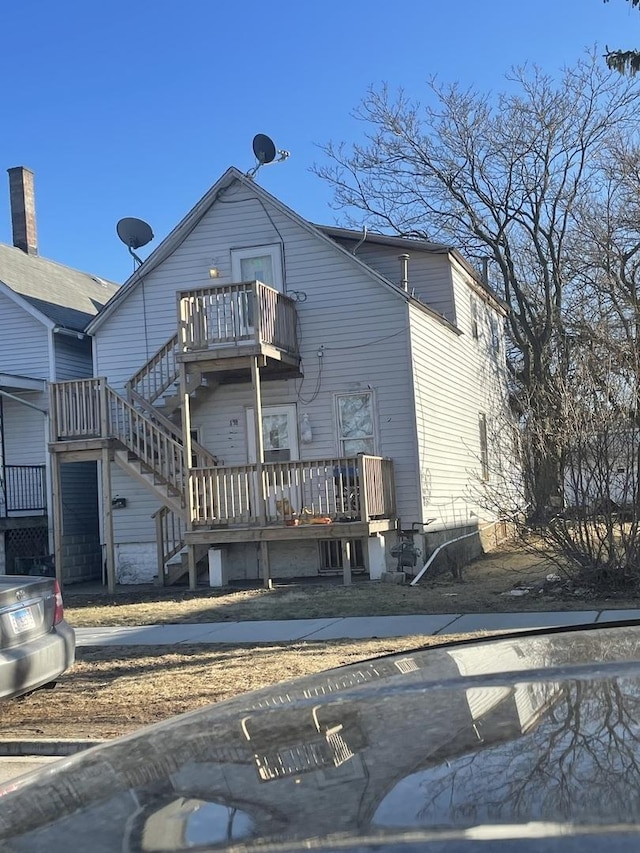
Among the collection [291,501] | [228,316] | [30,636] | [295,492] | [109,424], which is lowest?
[30,636]

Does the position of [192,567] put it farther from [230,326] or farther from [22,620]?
[22,620]

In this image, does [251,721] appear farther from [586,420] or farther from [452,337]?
[452,337]

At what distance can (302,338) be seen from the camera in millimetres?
16453

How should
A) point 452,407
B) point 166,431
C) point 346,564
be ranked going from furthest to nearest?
point 452,407 < point 166,431 < point 346,564

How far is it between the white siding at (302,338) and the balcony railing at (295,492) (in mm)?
1471

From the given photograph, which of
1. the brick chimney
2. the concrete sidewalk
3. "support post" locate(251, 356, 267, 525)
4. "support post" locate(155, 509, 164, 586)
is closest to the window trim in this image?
"support post" locate(251, 356, 267, 525)

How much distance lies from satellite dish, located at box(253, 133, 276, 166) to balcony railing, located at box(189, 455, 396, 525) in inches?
279

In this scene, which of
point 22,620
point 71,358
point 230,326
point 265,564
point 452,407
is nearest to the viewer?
point 22,620

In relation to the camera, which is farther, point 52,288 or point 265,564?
point 52,288

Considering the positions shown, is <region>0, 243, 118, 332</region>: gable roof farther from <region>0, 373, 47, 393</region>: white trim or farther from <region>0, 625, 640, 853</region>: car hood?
<region>0, 625, 640, 853</region>: car hood

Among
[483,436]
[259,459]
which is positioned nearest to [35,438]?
[259,459]

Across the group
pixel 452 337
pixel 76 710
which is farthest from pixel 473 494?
pixel 76 710

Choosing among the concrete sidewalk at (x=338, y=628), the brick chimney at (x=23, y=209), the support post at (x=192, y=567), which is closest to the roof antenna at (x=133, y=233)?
the brick chimney at (x=23, y=209)

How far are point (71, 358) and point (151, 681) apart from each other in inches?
529
